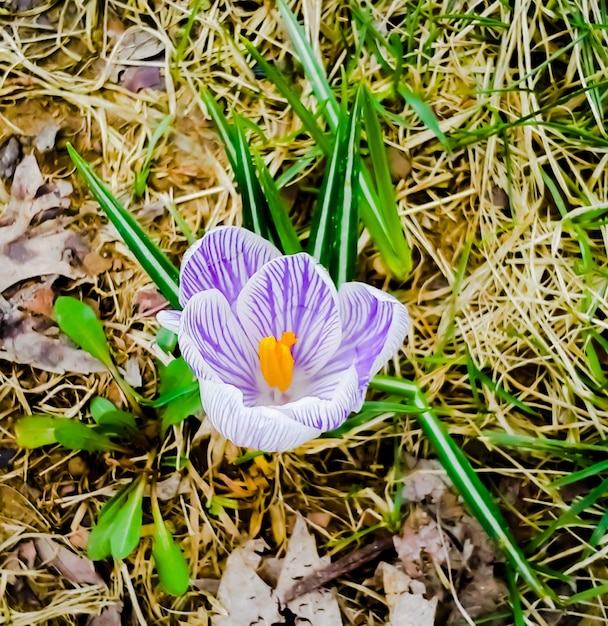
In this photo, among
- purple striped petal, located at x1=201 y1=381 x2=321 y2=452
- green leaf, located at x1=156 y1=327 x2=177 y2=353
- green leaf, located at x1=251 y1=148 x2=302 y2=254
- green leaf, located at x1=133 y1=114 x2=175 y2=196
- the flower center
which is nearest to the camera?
purple striped petal, located at x1=201 y1=381 x2=321 y2=452

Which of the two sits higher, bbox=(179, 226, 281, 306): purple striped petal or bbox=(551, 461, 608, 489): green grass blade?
bbox=(179, 226, 281, 306): purple striped petal

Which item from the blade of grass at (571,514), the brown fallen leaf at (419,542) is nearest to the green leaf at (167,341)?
the brown fallen leaf at (419,542)

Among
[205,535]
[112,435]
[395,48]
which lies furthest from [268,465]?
[395,48]

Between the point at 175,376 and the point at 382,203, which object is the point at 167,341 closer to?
the point at 175,376

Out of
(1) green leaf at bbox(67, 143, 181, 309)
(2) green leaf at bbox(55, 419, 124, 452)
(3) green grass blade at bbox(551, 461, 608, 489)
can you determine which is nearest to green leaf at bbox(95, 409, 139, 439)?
(2) green leaf at bbox(55, 419, 124, 452)

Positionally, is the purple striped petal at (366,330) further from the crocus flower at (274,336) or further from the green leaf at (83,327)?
the green leaf at (83,327)

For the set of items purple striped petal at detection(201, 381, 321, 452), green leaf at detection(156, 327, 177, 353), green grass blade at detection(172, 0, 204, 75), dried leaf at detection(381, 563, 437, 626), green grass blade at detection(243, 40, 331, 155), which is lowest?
dried leaf at detection(381, 563, 437, 626)

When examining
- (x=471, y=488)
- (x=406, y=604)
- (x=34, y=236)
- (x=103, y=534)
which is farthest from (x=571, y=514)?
(x=34, y=236)

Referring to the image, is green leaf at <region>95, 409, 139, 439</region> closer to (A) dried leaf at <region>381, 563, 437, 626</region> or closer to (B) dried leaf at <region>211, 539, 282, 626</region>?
(B) dried leaf at <region>211, 539, 282, 626</region>
